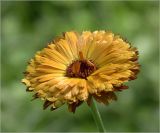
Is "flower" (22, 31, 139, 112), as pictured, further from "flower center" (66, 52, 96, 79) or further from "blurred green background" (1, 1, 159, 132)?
"blurred green background" (1, 1, 159, 132)

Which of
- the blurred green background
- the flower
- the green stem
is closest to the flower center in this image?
the flower

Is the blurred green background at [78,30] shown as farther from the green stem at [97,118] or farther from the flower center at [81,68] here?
the green stem at [97,118]

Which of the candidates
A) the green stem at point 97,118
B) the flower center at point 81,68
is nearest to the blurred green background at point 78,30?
the flower center at point 81,68

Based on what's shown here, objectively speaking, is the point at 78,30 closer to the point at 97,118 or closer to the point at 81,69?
the point at 81,69

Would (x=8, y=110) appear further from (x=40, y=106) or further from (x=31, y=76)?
(x=31, y=76)

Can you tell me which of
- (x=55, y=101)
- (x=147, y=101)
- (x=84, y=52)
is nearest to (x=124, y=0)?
(x=147, y=101)
